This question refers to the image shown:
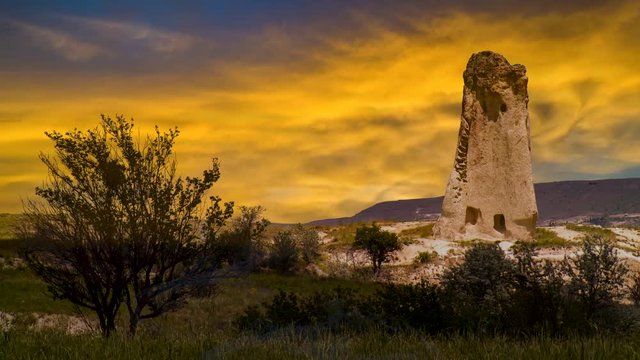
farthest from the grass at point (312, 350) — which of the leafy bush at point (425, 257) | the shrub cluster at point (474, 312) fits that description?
the leafy bush at point (425, 257)

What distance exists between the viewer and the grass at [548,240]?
127 feet

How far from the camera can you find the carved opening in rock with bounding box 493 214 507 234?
151ft

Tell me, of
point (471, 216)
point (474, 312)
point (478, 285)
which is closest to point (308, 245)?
point (471, 216)

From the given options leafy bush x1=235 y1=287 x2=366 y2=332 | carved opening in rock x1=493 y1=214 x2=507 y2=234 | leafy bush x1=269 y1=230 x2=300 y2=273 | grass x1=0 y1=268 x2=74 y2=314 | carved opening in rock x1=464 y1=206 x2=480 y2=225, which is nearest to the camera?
leafy bush x1=235 y1=287 x2=366 y2=332

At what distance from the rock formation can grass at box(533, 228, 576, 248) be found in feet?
3.20

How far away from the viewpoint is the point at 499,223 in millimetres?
46750

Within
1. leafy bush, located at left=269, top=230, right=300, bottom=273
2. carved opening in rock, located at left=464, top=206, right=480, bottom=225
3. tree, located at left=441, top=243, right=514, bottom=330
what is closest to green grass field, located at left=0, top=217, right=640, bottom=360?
tree, located at left=441, top=243, right=514, bottom=330

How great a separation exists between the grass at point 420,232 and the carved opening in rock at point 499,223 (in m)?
5.02

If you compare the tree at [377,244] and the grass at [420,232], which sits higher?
the grass at [420,232]

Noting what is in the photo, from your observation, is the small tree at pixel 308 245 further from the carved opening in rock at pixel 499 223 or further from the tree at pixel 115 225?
the tree at pixel 115 225

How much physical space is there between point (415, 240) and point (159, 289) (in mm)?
31115

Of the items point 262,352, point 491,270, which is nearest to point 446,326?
point 262,352

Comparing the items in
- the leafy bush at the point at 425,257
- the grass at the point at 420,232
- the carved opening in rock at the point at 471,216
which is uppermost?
the carved opening in rock at the point at 471,216

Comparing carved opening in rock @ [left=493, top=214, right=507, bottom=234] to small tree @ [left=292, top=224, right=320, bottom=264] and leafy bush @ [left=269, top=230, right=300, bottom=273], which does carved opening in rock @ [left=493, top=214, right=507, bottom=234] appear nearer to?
small tree @ [left=292, top=224, right=320, bottom=264]
